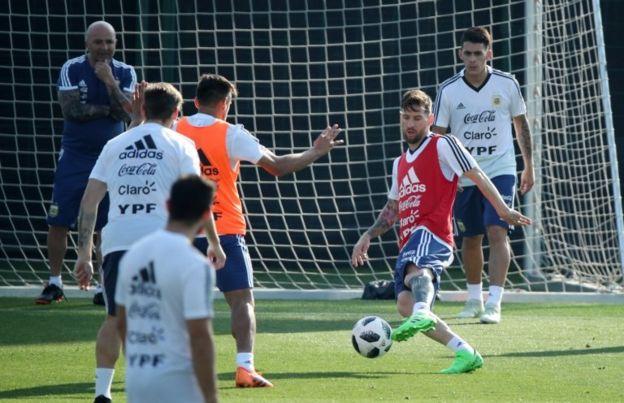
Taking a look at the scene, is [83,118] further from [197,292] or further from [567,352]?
[197,292]

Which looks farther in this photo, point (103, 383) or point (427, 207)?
point (427, 207)

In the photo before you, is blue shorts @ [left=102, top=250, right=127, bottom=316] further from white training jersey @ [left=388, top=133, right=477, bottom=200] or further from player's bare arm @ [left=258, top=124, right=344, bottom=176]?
white training jersey @ [left=388, top=133, right=477, bottom=200]

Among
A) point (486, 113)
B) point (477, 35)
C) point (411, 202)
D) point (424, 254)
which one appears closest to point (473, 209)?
point (486, 113)

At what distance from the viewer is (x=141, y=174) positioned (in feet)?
20.5

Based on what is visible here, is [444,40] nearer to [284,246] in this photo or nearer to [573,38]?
[573,38]

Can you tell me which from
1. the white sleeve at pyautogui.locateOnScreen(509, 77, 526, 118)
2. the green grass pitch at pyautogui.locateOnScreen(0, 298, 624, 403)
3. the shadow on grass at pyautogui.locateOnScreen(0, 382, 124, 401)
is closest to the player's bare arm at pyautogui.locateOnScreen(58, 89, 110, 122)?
the green grass pitch at pyautogui.locateOnScreen(0, 298, 624, 403)

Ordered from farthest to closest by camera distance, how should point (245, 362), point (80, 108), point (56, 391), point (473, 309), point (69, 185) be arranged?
point (69, 185), point (80, 108), point (473, 309), point (245, 362), point (56, 391)

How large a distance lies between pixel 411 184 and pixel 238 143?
1.27 m

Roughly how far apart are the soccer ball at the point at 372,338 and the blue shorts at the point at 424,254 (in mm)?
393

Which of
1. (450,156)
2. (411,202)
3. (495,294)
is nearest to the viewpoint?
(450,156)

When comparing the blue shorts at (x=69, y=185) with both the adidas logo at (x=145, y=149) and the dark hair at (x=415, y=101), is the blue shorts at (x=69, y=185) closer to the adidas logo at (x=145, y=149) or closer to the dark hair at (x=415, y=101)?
the dark hair at (x=415, y=101)

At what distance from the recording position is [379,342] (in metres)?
7.56

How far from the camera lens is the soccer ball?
757 cm

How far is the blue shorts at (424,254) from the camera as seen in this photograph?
7855 mm
